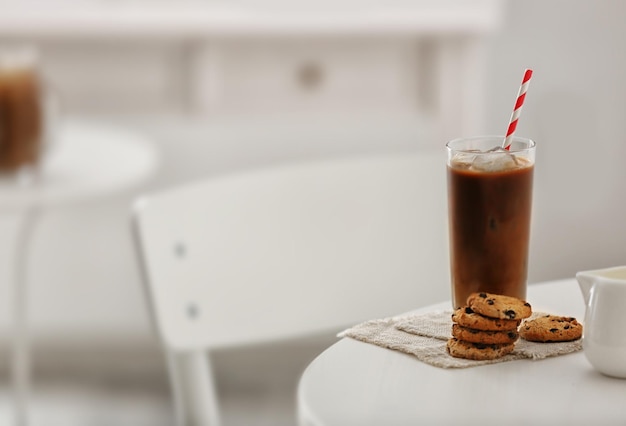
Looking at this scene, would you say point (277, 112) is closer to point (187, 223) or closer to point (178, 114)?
point (178, 114)

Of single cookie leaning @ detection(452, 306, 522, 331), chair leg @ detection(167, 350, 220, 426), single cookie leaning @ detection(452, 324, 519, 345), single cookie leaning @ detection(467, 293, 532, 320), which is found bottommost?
chair leg @ detection(167, 350, 220, 426)

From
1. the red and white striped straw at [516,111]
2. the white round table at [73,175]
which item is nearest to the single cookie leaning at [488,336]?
the red and white striped straw at [516,111]

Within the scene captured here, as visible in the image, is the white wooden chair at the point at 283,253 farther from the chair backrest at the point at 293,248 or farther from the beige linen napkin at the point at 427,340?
the beige linen napkin at the point at 427,340

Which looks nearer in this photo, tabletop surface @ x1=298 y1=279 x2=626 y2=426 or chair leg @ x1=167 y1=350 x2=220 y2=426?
tabletop surface @ x1=298 y1=279 x2=626 y2=426

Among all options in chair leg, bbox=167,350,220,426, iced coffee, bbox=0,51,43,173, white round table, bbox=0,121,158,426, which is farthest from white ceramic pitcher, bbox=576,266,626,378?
iced coffee, bbox=0,51,43,173

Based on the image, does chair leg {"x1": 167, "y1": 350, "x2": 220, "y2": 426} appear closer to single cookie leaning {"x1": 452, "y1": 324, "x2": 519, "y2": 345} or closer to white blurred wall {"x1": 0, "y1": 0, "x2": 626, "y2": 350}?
single cookie leaning {"x1": 452, "y1": 324, "x2": 519, "y2": 345}

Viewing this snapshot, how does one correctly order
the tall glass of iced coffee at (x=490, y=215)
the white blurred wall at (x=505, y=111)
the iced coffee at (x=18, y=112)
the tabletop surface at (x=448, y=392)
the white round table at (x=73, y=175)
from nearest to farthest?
the tabletop surface at (x=448, y=392)
the tall glass of iced coffee at (x=490, y=215)
the white round table at (x=73, y=175)
the iced coffee at (x=18, y=112)
the white blurred wall at (x=505, y=111)

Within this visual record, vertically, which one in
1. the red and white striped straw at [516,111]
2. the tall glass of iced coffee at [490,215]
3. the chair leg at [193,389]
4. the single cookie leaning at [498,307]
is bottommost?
the chair leg at [193,389]

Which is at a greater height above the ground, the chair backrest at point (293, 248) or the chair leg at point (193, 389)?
the chair backrest at point (293, 248)

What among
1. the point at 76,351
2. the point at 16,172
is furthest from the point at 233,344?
the point at 76,351
